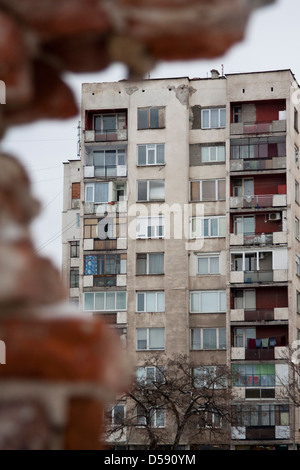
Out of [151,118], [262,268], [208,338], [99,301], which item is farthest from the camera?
[151,118]

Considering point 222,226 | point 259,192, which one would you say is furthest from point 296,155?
point 222,226

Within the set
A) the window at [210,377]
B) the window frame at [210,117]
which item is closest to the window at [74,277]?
the window frame at [210,117]

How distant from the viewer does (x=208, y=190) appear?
54906 mm

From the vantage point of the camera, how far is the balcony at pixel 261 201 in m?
53.4

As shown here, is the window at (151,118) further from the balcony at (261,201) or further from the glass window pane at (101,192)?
the balcony at (261,201)

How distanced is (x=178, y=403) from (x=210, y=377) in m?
3.17

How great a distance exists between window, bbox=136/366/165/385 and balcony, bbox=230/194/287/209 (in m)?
10.4

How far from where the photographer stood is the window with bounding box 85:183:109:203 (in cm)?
5553

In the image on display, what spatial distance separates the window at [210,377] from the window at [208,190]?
9991 millimetres

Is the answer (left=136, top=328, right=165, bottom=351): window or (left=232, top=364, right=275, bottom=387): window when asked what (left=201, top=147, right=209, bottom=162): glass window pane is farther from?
A: (left=232, top=364, right=275, bottom=387): window

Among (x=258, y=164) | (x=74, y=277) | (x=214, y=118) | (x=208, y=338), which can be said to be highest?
(x=214, y=118)

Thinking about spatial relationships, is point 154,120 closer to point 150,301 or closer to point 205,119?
point 205,119

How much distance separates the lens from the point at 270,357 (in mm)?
51375

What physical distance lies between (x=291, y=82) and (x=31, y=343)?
54.3 meters
